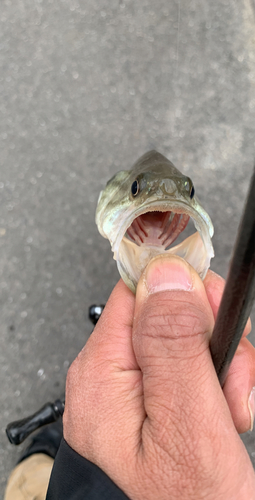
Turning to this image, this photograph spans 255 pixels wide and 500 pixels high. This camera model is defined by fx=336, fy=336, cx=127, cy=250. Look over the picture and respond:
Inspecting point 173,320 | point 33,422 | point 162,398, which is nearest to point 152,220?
point 173,320

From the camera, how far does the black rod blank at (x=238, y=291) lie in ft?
1.78

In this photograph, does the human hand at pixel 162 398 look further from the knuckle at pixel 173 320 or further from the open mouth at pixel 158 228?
the open mouth at pixel 158 228

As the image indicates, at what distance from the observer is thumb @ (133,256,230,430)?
887 millimetres

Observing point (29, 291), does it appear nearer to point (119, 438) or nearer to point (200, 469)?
point (119, 438)

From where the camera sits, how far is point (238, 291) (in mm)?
635

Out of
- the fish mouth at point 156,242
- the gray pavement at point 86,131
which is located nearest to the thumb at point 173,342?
the fish mouth at point 156,242

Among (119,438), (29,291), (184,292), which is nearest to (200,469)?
(119,438)

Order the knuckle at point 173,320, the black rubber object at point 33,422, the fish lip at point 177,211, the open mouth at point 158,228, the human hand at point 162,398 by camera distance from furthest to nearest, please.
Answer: the black rubber object at point 33,422
the open mouth at point 158,228
the fish lip at point 177,211
the knuckle at point 173,320
the human hand at point 162,398

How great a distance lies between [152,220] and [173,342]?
2.00ft

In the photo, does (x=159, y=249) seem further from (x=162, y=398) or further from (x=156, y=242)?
(x=162, y=398)

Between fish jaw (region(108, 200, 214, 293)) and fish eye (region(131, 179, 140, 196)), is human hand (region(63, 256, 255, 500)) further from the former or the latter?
fish eye (region(131, 179, 140, 196))

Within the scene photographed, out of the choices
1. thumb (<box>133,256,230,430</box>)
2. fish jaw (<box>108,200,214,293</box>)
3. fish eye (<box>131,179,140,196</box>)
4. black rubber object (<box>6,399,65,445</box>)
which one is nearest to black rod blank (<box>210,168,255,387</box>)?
thumb (<box>133,256,230,430</box>)

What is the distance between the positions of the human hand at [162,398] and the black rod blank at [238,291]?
0.48ft

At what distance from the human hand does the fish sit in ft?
0.36
